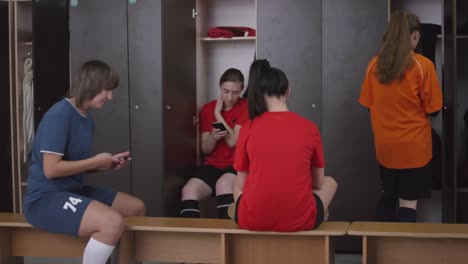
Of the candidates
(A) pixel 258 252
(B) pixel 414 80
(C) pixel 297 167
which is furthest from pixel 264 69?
(B) pixel 414 80

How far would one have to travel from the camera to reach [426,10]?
4660 mm

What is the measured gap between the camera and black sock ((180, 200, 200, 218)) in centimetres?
407

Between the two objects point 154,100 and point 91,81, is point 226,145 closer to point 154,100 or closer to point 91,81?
point 154,100

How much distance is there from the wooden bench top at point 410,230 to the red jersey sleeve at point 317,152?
31 cm

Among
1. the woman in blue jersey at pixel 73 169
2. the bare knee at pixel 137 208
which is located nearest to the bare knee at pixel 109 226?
the woman in blue jersey at pixel 73 169

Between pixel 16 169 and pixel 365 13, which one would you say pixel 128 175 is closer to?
pixel 16 169

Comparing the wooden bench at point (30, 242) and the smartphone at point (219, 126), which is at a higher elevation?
the smartphone at point (219, 126)

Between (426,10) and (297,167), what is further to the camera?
(426,10)

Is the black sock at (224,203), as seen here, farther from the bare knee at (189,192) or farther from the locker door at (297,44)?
the locker door at (297,44)

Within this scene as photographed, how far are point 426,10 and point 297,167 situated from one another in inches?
91.0

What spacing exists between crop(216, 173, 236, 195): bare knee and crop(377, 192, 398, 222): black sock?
887 millimetres

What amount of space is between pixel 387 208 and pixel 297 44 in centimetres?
111

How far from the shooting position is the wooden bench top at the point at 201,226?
2.93 m

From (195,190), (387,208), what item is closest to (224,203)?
(195,190)
